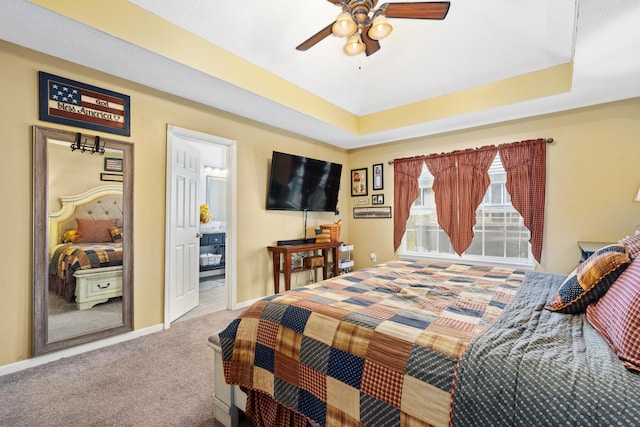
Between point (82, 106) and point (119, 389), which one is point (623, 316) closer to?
point (119, 389)

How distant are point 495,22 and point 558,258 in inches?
105

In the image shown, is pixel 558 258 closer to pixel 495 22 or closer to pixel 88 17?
pixel 495 22

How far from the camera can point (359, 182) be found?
510 centimetres

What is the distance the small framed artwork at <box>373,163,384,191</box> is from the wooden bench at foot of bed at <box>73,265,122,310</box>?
368cm

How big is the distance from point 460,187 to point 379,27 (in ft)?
8.76

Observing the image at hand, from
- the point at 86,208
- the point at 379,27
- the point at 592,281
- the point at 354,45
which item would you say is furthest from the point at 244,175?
the point at 592,281

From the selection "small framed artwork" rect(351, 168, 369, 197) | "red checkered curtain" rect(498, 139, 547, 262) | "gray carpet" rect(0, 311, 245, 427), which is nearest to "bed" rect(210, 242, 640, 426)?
"gray carpet" rect(0, 311, 245, 427)

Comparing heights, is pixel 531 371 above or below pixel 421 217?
below

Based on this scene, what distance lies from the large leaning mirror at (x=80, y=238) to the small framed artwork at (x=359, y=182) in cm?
343

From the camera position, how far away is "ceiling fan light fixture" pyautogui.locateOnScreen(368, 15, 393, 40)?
2.01 meters

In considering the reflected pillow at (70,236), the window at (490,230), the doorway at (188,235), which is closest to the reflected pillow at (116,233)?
the reflected pillow at (70,236)

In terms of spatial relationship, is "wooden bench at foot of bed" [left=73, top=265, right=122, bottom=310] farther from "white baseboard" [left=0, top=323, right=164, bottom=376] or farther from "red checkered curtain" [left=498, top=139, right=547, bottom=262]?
"red checkered curtain" [left=498, top=139, right=547, bottom=262]

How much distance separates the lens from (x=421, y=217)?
4480mm

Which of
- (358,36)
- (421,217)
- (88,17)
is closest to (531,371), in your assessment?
(358,36)
